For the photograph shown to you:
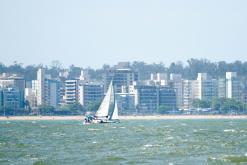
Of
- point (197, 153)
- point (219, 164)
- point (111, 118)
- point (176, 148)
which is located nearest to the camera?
point (219, 164)

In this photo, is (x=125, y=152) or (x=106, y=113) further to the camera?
(x=106, y=113)

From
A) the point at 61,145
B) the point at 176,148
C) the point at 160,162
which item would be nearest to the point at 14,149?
the point at 61,145

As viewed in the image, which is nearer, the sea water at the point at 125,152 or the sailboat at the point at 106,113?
the sea water at the point at 125,152

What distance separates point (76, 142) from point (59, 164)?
24438 millimetres

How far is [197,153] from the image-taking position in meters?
66.6

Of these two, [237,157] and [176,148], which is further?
[176,148]

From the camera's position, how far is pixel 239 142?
3162 inches

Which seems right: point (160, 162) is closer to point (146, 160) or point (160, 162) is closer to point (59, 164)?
point (146, 160)

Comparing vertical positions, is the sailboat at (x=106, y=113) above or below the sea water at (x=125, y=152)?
above

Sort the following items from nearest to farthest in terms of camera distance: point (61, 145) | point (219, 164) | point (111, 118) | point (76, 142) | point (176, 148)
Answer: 1. point (219, 164)
2. point (176, 148)
3. point (61, 145)
4. point (76, 142)
5. point (111, 118)

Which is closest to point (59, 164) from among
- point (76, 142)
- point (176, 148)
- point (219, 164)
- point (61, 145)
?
point (219, 164)

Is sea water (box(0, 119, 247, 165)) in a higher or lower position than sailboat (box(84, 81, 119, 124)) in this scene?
lower

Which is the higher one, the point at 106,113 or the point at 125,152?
the point at 106,113

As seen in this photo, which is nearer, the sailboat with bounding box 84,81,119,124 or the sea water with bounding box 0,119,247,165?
the sea water with bounding box 0,119,247,165
